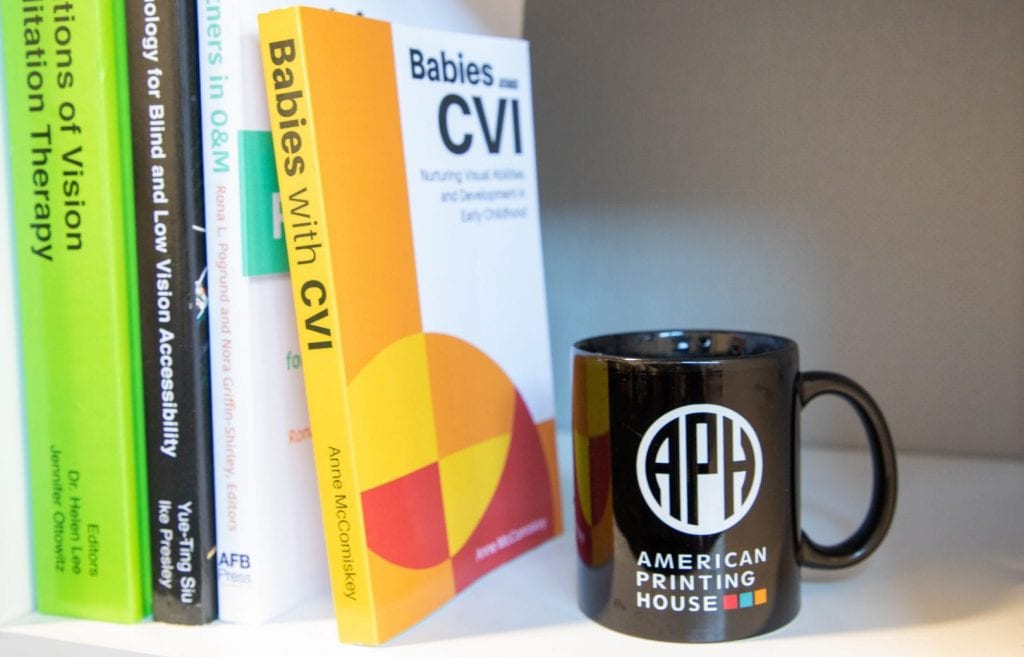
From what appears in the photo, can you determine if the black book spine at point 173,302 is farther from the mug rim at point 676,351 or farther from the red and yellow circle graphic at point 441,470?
the mug rim at point 676,351

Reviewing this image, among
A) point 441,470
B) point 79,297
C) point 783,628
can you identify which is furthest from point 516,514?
point 79,297

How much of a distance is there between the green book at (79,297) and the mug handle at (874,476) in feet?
1.16

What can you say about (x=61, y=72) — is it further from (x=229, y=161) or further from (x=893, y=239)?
(x=893, y=239)

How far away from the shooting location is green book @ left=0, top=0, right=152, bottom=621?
1.72 feet

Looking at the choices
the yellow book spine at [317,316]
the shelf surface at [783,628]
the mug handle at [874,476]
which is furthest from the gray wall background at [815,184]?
the yellow book spine at [317,316]

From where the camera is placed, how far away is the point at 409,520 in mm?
564

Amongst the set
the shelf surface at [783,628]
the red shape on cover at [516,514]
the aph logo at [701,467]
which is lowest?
the shelf surface at [783,628]

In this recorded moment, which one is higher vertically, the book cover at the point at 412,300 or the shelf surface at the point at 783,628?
the book cover at the point at 412,300

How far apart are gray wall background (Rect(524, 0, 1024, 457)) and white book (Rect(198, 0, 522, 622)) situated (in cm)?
35

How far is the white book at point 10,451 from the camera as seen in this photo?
0.55 meters

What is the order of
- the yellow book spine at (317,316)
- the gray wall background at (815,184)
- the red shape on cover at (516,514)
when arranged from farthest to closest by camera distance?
the gray wall background at (815,184) → the red shape on cover at (516,514) → the yellow book spine at (317,316)

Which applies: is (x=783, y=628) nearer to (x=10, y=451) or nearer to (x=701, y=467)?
(x=701, y=467)

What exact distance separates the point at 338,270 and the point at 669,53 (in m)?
0.43

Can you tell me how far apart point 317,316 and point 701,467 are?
20 cm
